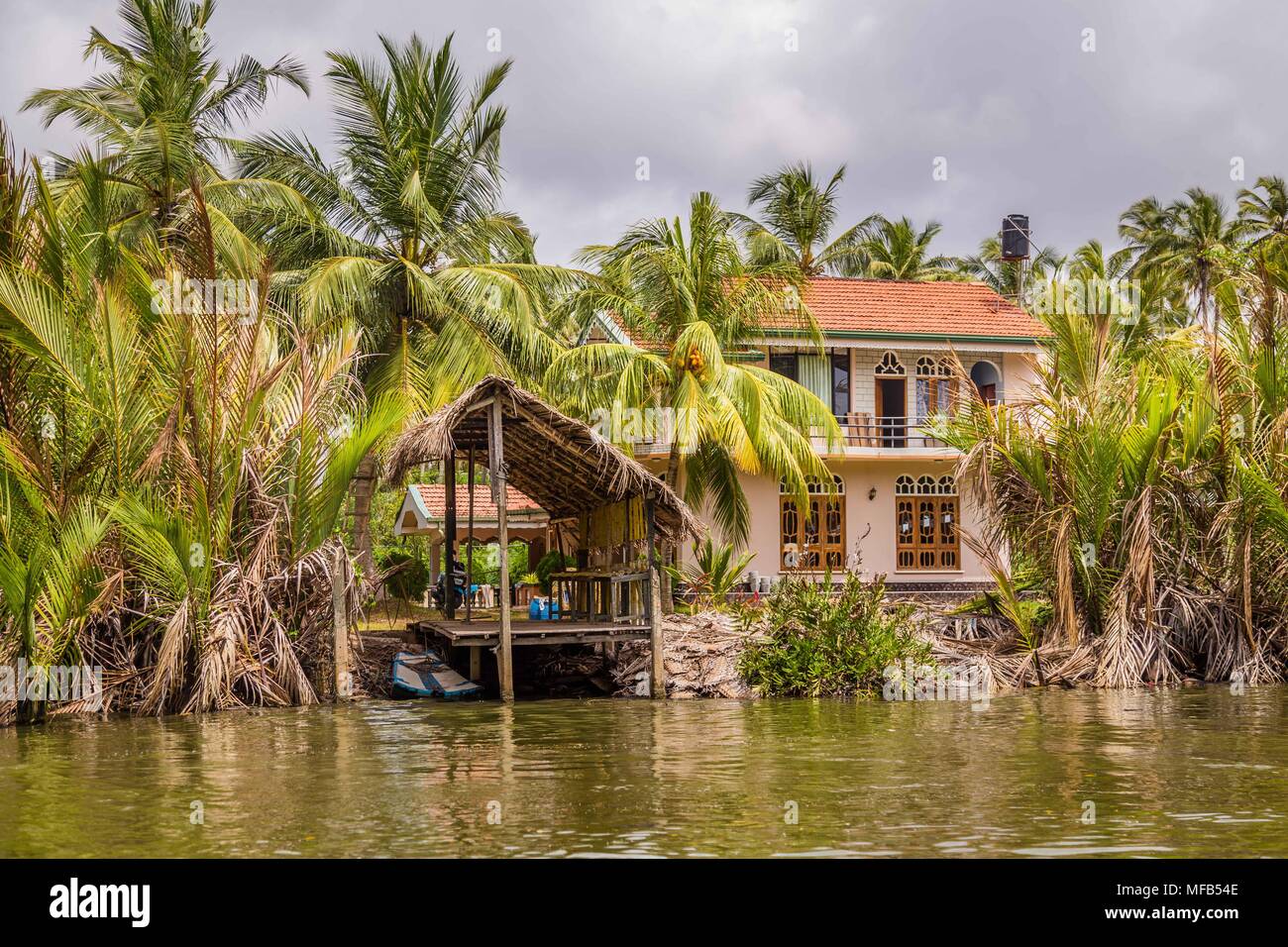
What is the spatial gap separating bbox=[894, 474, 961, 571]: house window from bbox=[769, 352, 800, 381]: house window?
344 centimetres

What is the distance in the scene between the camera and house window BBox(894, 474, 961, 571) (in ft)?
102

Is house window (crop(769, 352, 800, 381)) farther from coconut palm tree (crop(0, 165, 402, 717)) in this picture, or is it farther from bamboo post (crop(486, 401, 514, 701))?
coconut palm tree (crop(0, 165, 402, 717))

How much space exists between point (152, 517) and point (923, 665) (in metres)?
9.55

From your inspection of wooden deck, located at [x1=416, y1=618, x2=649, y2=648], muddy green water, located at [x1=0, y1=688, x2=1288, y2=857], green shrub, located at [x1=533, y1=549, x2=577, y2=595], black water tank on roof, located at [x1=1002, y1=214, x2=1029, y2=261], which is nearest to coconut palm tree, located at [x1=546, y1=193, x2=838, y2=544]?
green shrub, located at [x1=533, y1=549, x2=577, y2=595]

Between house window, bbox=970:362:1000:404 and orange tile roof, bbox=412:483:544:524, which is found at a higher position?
house window, bbox=970:362:1000:404

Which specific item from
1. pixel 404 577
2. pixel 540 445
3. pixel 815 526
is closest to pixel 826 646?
pixel 540 445

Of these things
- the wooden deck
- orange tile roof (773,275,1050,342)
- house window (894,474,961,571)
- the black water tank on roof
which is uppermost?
the black water tank on roof

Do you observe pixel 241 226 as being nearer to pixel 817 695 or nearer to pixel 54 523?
pixel 54 523

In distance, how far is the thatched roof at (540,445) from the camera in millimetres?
16641

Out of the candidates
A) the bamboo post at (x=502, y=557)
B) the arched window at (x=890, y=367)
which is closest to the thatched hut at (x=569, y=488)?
the bamboo post at (x=502, y=557)

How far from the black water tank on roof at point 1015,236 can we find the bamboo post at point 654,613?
22865 mm

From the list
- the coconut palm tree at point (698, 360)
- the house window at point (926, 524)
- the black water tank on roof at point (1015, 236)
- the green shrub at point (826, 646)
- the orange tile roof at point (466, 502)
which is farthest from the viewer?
the black water tank on roof at point (1015, 236)

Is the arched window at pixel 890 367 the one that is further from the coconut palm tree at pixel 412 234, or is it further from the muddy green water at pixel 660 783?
the muddy green water at pixel 660 783

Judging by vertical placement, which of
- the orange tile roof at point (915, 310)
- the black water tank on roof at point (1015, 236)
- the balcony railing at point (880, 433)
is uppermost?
the black water tank on roof at point (1015, 236)
